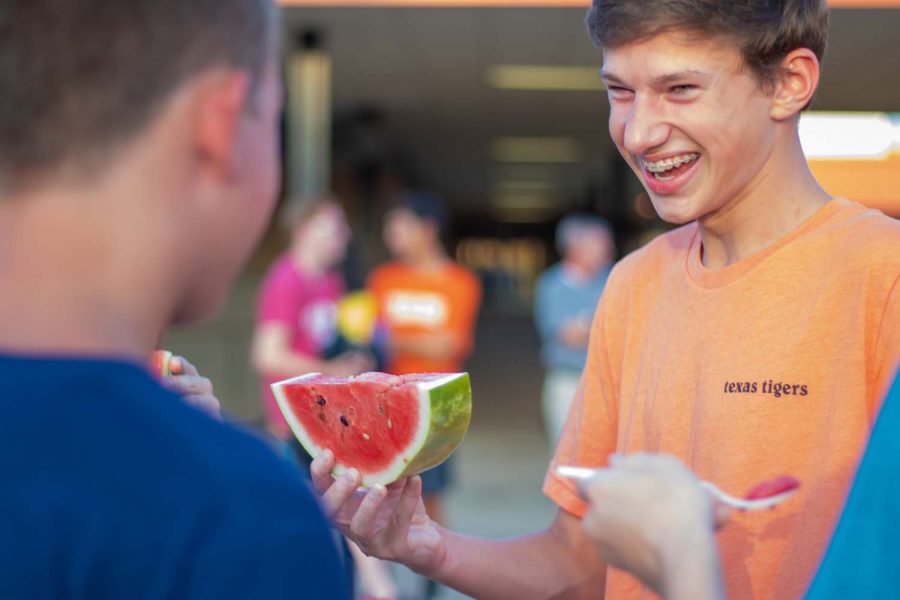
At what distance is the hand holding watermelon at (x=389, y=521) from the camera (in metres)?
1.94

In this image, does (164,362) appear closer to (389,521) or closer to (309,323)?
(389,521)

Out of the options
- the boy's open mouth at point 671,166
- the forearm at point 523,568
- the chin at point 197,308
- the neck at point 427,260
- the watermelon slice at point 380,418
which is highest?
the boy's open mouth at point 671,166

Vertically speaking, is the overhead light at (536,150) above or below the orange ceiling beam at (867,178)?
below

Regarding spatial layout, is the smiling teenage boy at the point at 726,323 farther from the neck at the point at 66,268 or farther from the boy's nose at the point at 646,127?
the neck at the point at 66,268

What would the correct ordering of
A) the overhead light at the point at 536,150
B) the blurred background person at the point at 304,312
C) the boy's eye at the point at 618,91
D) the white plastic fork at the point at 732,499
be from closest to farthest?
the white plastic fork at the point at 732,499, the boy's eye at the point at 618,91, the blurred background person at the point at 304,312, the overhead light at the point at 536,150

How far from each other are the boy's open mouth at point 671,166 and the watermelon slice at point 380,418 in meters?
0.55

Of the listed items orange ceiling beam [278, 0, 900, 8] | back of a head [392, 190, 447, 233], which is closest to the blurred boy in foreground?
back of a head [392, 190, 447, 233]

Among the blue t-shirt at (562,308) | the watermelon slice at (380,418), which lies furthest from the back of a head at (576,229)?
the watermelon slice at (380,418)

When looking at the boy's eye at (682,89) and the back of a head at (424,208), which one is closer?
the boy's eye at (682,89)

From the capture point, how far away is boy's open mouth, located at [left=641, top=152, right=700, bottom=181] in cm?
211

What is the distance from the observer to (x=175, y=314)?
1.18 meters

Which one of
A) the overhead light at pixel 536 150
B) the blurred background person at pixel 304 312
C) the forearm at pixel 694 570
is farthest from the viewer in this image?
the overhead light at pixel 536 150

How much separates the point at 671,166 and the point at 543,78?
13405 mm

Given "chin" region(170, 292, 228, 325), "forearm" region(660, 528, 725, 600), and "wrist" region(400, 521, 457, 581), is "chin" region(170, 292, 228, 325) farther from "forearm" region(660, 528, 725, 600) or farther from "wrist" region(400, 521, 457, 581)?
"wrist" region(400, 521, 457, 581)
